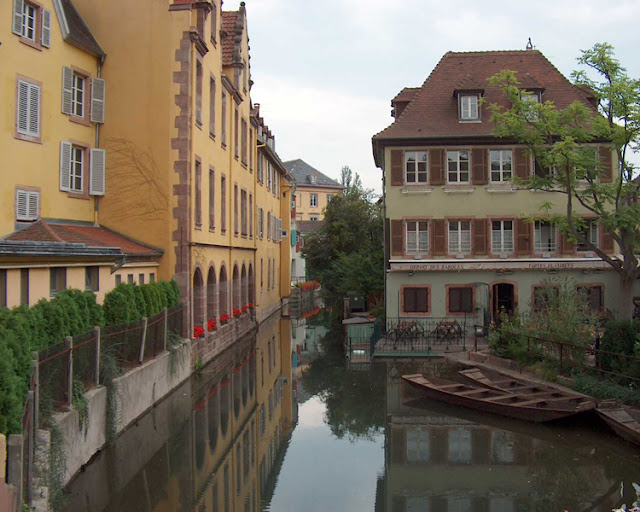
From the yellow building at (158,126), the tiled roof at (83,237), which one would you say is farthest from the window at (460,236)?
the tiled roof at (83,237)

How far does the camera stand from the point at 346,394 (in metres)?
19.2

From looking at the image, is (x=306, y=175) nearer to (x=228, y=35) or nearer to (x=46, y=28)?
(x=228, y=35)

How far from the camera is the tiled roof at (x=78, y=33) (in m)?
20.2

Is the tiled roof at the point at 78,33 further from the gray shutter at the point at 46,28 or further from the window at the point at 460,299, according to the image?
the window at the point at 460,299

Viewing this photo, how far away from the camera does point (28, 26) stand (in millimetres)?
18656

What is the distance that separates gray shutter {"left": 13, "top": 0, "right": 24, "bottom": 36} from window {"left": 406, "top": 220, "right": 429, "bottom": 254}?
1683cm

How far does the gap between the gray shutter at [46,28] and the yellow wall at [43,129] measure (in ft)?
0.47

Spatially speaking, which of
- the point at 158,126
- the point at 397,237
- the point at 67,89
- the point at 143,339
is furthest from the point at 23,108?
the point at 397,237

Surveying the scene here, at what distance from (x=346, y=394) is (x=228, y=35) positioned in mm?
19433

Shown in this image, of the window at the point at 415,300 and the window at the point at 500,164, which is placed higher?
the window at the point at 500,164

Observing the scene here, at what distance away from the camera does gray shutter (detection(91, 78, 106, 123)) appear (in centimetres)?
2136

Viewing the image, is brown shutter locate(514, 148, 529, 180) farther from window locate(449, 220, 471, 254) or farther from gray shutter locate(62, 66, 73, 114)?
gray shutter locate(62, 66, 73, 114)

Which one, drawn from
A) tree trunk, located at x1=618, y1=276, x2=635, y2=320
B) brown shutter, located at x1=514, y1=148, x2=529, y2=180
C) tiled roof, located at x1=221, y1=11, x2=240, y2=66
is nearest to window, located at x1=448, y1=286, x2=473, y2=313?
brown shutter, located at x1=514, y1=148, x2=529, y2=180

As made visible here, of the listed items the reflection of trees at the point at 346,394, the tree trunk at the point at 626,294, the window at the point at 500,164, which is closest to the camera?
the reflection of trees at the point at 346,394
